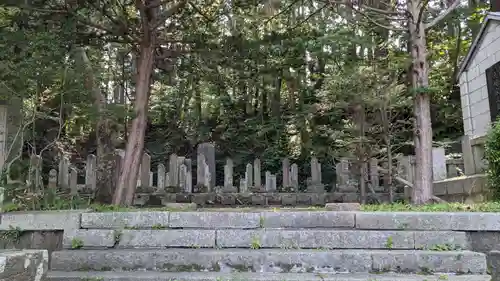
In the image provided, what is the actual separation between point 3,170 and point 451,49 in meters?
14.8

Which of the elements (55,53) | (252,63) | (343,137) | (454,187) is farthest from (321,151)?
(55,53)

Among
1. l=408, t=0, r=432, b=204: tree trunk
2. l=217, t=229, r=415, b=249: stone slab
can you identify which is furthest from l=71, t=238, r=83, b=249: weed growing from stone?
l=408, t=0, r=432, b=204: tree trunk

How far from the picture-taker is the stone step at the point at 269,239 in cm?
373

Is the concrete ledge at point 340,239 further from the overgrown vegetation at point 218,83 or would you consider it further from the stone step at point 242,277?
the overgrown vegetation at point 218,83

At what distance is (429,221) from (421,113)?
259cm

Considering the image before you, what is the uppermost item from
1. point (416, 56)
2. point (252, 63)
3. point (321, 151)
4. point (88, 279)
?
point (252, 63)

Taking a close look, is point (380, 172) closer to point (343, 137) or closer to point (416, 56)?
point (343, 137)

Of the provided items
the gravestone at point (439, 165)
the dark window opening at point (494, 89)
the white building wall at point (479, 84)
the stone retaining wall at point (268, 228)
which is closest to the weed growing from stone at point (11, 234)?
the stone retaining wall at point (268, 228)

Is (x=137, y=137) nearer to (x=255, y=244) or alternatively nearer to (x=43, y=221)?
(x=43, y=221)

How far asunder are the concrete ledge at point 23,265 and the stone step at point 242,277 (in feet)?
3.85

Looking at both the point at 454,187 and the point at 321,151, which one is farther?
the point at 321,151

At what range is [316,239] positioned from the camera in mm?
3834

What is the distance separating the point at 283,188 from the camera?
348 inches

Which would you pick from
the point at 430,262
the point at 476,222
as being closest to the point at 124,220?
the point at 430,262
